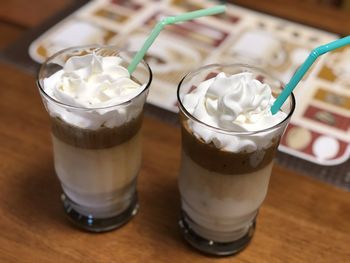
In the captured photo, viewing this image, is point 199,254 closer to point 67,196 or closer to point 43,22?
point 67,196

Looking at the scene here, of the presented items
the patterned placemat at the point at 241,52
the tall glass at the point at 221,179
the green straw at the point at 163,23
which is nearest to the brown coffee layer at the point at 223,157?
the tall glass at the point at 221,179

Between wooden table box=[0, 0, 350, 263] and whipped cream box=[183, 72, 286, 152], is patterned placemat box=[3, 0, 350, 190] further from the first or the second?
whipped cream box=[183, 72, 286, 152]

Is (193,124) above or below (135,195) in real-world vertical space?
above

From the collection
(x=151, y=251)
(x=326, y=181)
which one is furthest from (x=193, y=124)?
(x=326, y=181)

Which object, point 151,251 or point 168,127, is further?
point 168,127

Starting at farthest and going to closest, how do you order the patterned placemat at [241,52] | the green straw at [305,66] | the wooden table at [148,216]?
1. the patterned placemat at [241,52]
2. the wooden table at [148,216]
3. the green straw at [305,66]

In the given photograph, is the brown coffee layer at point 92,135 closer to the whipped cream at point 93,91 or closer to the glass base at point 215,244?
the whipped cream at point 93,91
